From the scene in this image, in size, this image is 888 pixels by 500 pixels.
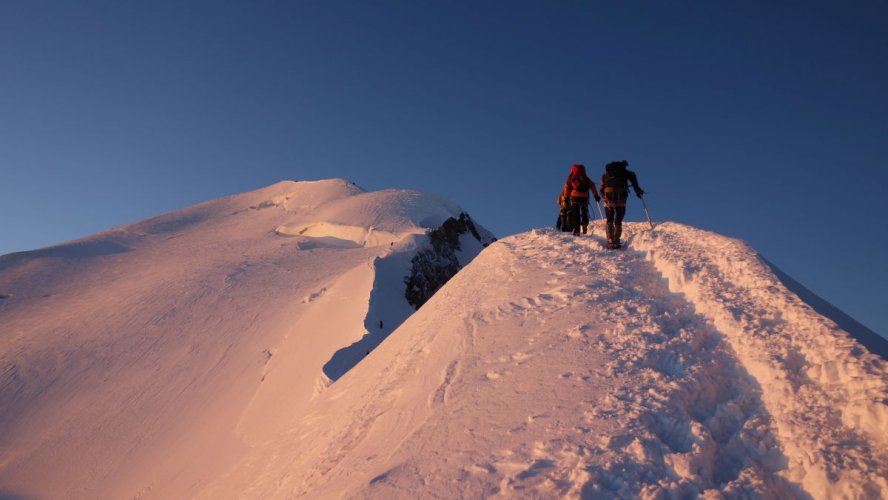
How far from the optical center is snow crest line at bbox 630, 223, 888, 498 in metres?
3.89

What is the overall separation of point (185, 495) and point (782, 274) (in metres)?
10.4

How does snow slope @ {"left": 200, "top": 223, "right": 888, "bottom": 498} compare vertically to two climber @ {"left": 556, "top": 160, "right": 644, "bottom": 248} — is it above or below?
below

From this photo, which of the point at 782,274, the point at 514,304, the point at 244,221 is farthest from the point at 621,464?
the point at 244,221

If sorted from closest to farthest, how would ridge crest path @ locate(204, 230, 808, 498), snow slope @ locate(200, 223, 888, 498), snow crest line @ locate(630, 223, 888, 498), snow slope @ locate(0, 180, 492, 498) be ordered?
snow crest line @ locate(630, 223, 888, 498) < snow slope @ locate(200, 223, 888, 498) < ridge crest path @ locate(204, 230, 808, 498) < snow slope @ locate(0, 180, 492, 498)

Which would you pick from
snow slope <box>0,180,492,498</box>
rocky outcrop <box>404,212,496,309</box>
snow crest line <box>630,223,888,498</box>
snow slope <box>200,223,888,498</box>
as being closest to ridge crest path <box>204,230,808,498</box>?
snow slope <box>200,223,888,498</box>

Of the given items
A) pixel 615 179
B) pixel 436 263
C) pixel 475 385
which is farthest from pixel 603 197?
pixel 436 263

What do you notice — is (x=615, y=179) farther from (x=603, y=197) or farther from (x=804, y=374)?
(x=804, y=374)

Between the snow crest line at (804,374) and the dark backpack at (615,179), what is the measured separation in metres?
3.18

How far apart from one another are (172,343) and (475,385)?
14591mm

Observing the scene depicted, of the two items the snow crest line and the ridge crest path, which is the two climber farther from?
the snow crest line

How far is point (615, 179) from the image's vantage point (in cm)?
1077

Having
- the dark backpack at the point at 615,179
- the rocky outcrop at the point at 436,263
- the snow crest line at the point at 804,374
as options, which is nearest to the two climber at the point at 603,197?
the dark backpack at the point at 615,179

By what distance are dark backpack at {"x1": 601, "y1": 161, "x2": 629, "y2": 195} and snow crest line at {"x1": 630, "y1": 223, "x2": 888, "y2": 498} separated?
10.4 feet

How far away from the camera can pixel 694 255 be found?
8.41 meters
